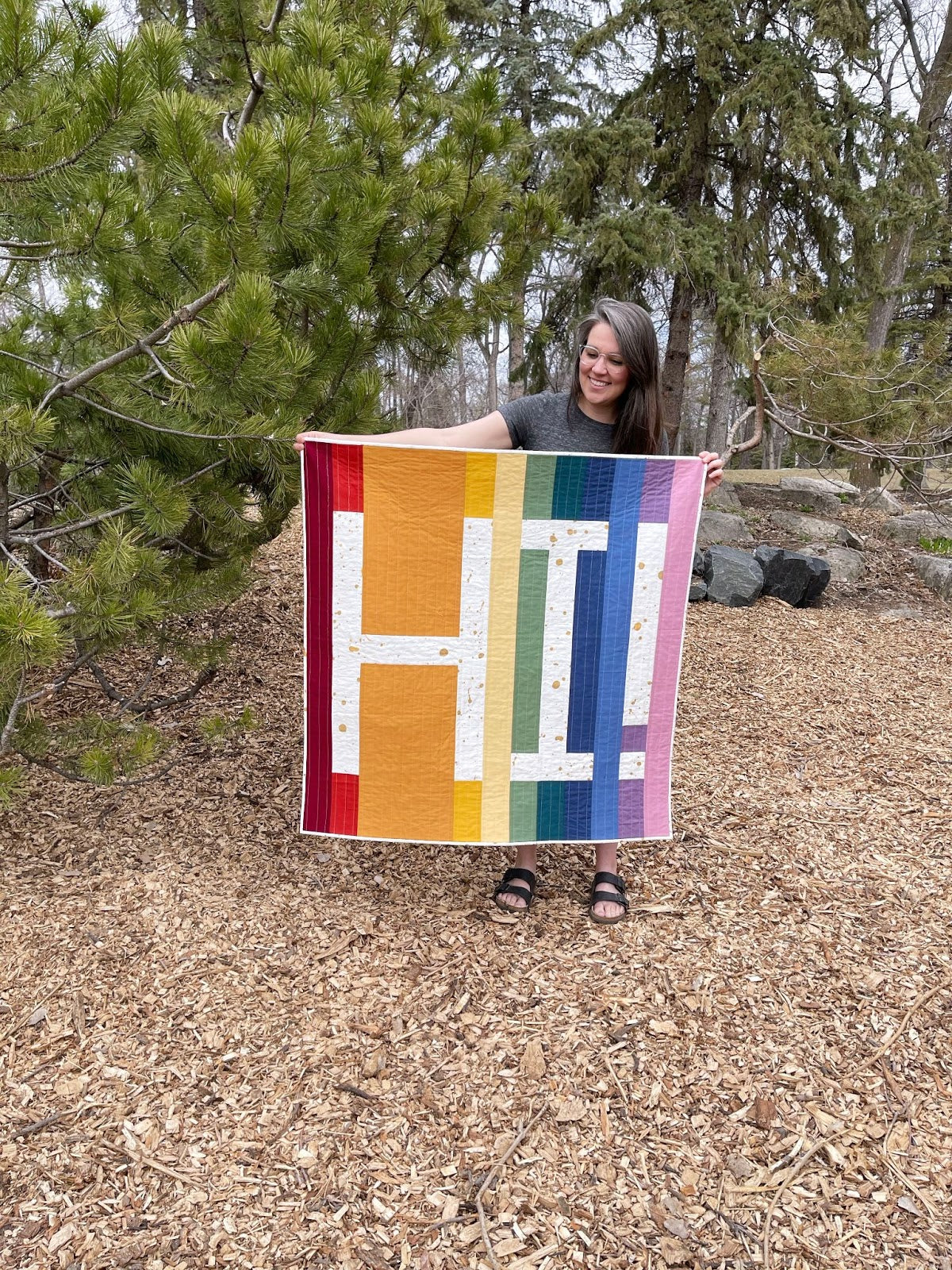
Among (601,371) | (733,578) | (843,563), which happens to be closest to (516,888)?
(601,371)

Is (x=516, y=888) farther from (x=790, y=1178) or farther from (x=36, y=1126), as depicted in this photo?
(x=36, y=1126)

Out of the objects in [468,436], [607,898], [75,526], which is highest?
[468,436]

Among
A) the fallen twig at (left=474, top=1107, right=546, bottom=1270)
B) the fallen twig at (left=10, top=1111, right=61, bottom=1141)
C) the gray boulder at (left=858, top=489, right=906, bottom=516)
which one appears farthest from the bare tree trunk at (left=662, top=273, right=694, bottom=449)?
the fallen twig at (left=10, top=1111, right=61, bottom=1141)

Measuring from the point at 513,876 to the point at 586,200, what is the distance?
18.1ft

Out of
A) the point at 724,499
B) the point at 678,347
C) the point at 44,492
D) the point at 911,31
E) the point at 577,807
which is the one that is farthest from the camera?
the point at 911,31

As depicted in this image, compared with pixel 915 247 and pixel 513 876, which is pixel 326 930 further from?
pixel 915 247

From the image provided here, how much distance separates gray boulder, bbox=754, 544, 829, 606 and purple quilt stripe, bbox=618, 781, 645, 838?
351 centimetres

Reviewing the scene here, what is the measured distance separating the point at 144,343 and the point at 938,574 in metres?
5.59

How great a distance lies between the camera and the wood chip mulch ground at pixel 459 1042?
4.59 feet

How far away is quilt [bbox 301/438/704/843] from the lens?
1.89m

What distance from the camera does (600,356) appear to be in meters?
1.88

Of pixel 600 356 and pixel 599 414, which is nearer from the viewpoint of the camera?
pixel 600 356

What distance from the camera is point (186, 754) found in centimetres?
288

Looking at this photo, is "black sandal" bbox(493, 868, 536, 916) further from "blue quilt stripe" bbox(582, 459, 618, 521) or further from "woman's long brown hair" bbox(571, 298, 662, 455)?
"woman's long brown hair" bbox(571, 298, 662, 455)
